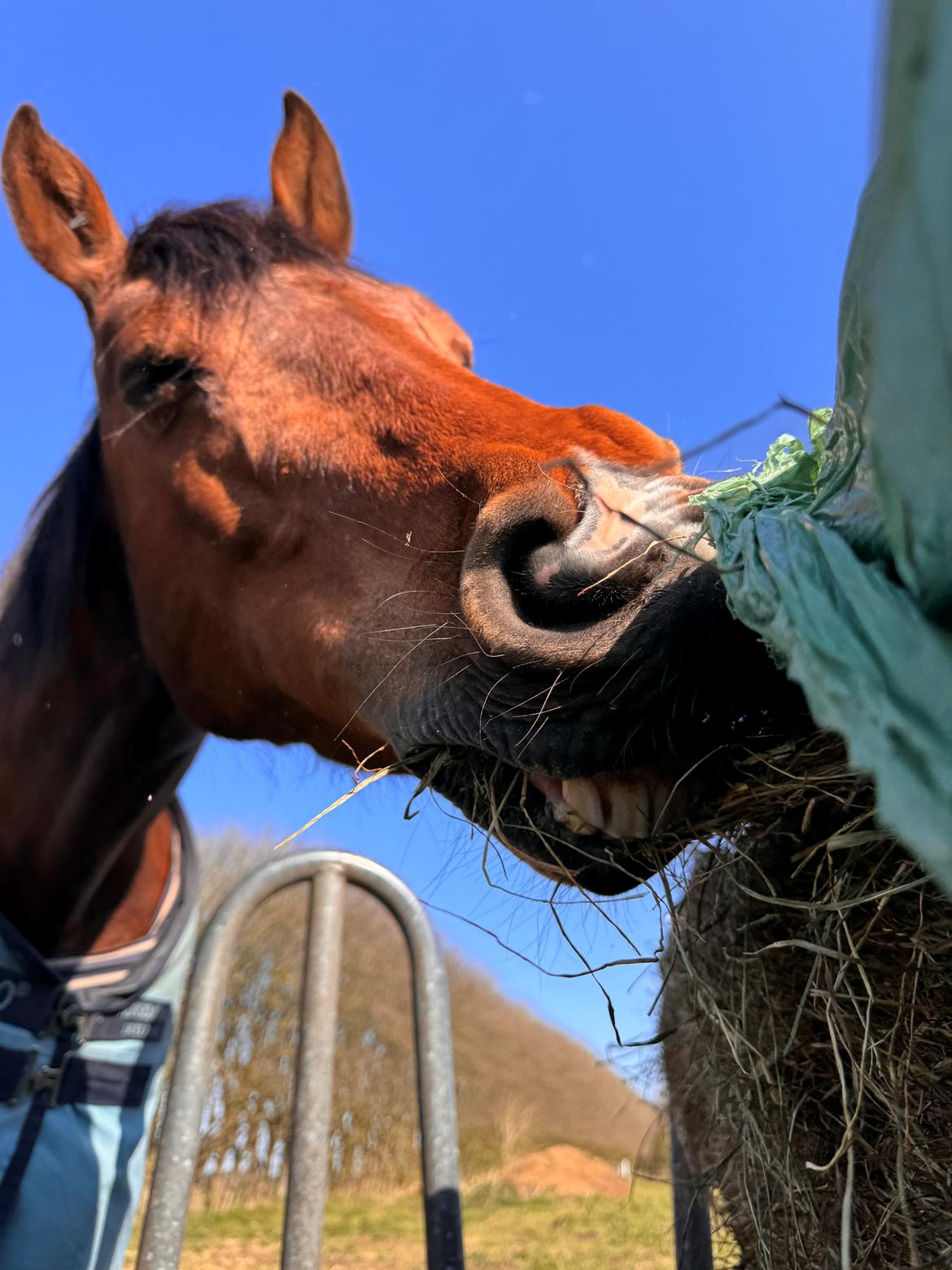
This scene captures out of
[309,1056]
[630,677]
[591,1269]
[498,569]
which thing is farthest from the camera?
[591,1269]

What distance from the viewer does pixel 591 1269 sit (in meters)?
4.18

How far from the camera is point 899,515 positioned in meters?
0.51

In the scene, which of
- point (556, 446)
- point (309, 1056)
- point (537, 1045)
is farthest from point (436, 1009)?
point (537, 1045)

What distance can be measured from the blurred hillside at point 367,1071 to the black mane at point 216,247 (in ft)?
25.1

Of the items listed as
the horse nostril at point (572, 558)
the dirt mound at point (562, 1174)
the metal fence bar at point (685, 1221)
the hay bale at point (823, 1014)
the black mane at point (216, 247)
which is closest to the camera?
the hay bale at point (823, 1014)

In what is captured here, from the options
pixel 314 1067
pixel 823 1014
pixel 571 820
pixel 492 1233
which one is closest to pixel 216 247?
pixel 571 820

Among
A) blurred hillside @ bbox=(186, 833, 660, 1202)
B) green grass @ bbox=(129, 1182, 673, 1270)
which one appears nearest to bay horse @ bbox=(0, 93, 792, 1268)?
green grass @ bbox=(129, 1182, 673, 1270)

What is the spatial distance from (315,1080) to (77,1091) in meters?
0.66

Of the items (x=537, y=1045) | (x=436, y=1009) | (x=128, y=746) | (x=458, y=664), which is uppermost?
(x=537, y=1045)

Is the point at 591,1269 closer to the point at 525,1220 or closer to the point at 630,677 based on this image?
the point at 525,1220

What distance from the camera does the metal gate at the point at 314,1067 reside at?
4.74 ft

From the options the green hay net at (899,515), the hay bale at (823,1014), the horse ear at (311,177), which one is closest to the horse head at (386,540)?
the hay bale at (823,1014)

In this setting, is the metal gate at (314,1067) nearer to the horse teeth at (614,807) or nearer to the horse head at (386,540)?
the horse head at (386,540)

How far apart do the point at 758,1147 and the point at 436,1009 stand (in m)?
0.87
